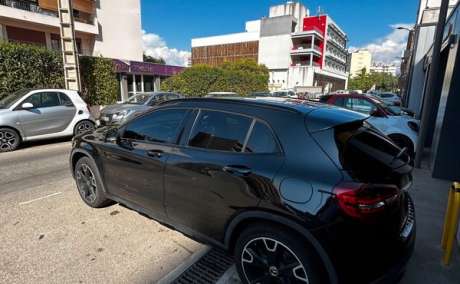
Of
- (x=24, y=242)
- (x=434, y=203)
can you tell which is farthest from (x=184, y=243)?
(x=434, y=203)

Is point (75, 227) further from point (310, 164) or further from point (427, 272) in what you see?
point (427, 272)

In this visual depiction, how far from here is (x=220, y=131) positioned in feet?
8.14

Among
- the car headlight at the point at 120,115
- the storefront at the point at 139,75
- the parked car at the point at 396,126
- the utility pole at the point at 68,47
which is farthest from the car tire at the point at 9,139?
the storefront at the point at 139,75

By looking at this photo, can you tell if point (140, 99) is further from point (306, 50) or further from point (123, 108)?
point (306, 50)

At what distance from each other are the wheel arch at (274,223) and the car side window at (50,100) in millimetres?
7612

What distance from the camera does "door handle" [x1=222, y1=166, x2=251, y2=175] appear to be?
6.97ft

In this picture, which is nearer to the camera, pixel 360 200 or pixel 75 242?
pixel 360 200

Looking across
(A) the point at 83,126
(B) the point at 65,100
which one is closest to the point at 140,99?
(A) the point at 83,126

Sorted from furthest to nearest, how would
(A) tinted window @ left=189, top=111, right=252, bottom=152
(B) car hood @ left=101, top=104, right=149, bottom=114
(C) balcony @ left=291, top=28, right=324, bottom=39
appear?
(C) balcony @ left=291, top=28, right=324, bottom=39 < (B) car hood @ left=101, top=104, right=149, bottom=114 < (A) tinted window @ left=189, top=111, right=252, bottom=152

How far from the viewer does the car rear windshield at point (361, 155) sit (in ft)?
6.19

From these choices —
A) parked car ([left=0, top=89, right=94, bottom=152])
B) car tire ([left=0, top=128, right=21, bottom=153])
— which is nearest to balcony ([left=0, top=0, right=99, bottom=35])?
parked car ([left=0, top=89, right=94, bottom=152])

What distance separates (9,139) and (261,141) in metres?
7.69

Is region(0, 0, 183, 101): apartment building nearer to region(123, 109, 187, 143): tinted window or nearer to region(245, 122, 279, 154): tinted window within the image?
region(123, 109, 187, 143): tinted window

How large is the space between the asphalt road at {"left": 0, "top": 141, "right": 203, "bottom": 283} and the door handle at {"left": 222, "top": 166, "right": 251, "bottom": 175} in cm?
122
